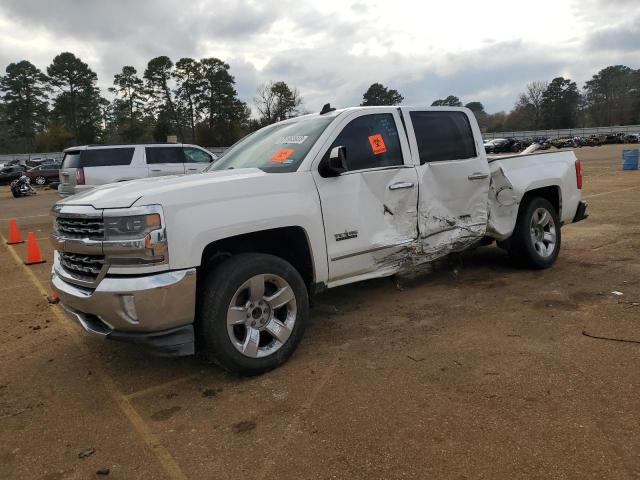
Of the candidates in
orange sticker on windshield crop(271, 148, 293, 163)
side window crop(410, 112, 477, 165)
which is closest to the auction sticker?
orange sticker on windshield crop(271, 148, 293, 163)

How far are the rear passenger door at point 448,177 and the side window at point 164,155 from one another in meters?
11.5

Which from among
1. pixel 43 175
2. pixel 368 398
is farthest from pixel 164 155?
pixel 43 175

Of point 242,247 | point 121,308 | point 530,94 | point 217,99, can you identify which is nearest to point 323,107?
point 242,247

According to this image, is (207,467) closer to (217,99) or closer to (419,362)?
(419,362)

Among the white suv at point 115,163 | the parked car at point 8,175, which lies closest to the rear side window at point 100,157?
the white suv at point 115,163

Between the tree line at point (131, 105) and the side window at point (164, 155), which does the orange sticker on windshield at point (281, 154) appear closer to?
the side window at point (164, 155)

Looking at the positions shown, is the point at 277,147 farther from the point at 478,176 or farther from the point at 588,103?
the point at 588,103

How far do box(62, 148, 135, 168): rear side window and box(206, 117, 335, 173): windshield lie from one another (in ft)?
35.6

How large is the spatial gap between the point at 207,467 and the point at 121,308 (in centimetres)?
115

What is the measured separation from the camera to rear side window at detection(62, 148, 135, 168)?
569 inches

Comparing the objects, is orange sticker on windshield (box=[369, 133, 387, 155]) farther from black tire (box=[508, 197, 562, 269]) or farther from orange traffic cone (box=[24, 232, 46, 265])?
orange traffic cone (box=[24, 232, 46, 265])

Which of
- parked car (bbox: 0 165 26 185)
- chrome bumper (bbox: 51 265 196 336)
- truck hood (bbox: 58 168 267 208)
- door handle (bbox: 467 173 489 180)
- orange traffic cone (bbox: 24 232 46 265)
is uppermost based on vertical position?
parked car (bbox: 0 165 26 185)

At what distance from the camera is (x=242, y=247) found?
12.6 ft

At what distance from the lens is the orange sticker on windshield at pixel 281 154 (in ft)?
13.6
